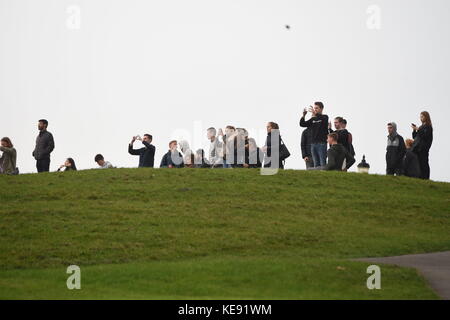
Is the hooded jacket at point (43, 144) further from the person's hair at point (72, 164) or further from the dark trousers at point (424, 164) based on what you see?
the dark trousers at point (424, 164)

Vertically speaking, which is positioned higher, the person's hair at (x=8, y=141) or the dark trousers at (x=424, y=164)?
the person's hair at (x=8, y=141)

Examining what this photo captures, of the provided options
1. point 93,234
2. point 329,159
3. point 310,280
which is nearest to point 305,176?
point 329,159

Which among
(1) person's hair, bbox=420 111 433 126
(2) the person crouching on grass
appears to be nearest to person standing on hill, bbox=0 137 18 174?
(2) the person crouching on grass

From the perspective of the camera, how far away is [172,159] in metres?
37.1

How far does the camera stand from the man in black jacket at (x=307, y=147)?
110 feet

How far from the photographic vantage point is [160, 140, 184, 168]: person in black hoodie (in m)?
36.9

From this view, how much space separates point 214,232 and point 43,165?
1184 cm

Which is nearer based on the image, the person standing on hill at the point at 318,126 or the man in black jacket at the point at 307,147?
the person standing on hill at the point at 318,126

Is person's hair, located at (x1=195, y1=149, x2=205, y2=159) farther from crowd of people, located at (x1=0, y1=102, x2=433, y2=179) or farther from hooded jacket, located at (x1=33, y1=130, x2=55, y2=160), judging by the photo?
hooded jacket, located at (x1=33, y1=130, x2=55, y2=160)

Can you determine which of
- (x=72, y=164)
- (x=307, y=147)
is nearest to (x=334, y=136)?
(x=307, y=147)

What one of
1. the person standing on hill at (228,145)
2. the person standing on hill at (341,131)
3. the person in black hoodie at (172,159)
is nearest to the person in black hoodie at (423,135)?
the person standing on hill at (341,131)

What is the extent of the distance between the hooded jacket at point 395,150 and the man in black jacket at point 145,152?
8.73 meters

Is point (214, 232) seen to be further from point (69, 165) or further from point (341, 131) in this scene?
point (69, 165)

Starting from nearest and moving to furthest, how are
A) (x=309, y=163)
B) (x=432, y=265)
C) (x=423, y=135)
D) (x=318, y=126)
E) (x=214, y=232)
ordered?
(x=432, y=265), (x=214, y=232), (x=318, y=126), (x=423, y=135), (x=309, y=163)
